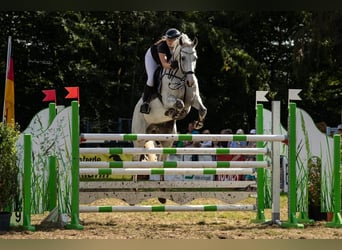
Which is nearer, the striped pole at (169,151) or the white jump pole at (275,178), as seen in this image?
the striped pole at (169,151)

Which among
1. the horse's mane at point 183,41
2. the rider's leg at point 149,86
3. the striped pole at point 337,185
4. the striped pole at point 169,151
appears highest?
the horse's mane at point 183,41

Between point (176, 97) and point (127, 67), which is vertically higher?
point (127, 67)

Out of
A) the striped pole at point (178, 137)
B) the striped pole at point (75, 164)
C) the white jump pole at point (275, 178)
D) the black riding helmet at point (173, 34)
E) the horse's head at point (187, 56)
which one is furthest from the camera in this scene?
the black riding helmet at point (173, 34)

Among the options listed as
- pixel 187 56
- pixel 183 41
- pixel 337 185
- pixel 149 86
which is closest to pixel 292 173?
pixel 337 185

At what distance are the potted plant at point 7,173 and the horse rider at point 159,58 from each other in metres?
→ 1.72

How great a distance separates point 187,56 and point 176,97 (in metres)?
0.55

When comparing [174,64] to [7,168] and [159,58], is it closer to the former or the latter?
[159,58]

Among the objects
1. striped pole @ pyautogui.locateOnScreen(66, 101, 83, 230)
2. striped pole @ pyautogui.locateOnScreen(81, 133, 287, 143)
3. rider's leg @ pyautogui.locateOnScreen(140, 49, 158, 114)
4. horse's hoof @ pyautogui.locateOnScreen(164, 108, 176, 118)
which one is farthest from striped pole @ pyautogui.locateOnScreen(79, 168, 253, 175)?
rider's leg @ pyautogui.locateOnScreen(140, 49, 158, 114)

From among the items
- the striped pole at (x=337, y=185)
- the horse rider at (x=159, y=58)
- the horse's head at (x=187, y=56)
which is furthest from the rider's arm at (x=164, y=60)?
the striped pole at (x=337, y=185)

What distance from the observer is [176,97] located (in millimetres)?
5848

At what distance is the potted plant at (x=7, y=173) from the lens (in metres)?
4.39

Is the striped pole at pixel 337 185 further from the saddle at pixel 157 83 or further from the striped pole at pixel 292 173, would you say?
the saddle at pixel 157 83

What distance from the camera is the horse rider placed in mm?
5625

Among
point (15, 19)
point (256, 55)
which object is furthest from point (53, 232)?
point (256, 55)
